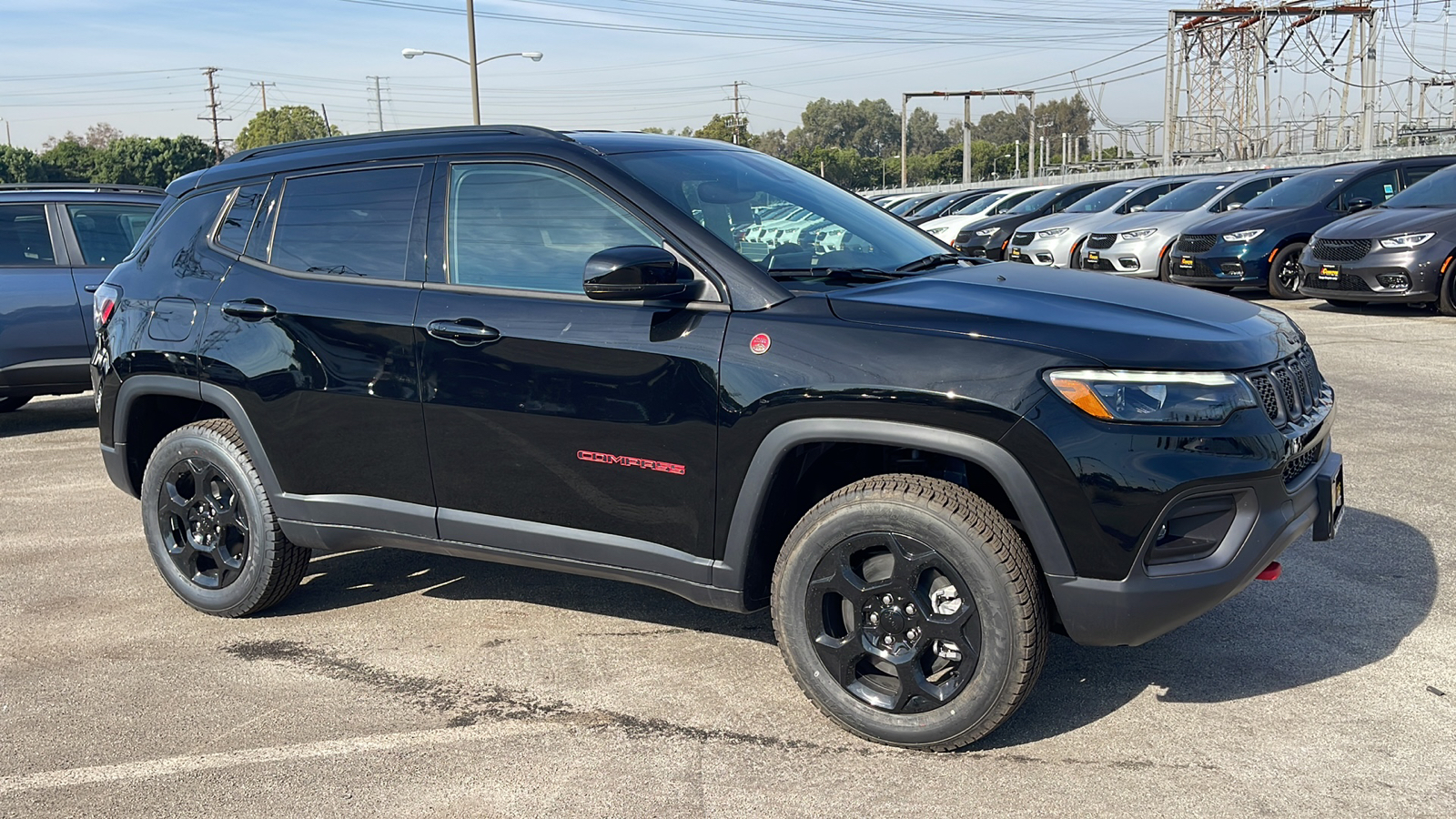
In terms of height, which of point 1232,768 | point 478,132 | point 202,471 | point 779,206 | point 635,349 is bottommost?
point 1232,768

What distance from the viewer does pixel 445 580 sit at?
5.10 m

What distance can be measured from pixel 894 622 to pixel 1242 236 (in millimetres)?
12278

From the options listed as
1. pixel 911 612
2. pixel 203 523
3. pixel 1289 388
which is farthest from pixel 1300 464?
pixel 203 523

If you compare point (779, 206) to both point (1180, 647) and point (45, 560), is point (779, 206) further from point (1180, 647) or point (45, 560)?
point (45, 560)

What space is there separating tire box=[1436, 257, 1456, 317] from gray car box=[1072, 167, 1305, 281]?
3.77 m

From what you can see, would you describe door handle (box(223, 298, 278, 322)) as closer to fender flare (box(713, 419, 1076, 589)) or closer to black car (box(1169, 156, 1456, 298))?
fender flare (box(713, 419, 1076, 589))

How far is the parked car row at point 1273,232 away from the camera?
1173 cm

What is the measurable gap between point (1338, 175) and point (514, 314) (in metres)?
13.4

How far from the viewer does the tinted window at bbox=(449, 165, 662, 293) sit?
3809 mm

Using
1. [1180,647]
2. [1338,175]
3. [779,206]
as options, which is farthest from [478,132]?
[1338,175]

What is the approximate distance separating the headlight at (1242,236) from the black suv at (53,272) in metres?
11.4

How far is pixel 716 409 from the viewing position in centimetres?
345

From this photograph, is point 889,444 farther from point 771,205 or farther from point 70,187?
point 70,187

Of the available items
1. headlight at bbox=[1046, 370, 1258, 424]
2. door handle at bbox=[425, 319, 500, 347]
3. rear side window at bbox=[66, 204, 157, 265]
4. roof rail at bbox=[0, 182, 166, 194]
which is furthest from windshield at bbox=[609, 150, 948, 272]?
rear side window at bbox=[66, 204, 157, 265]
